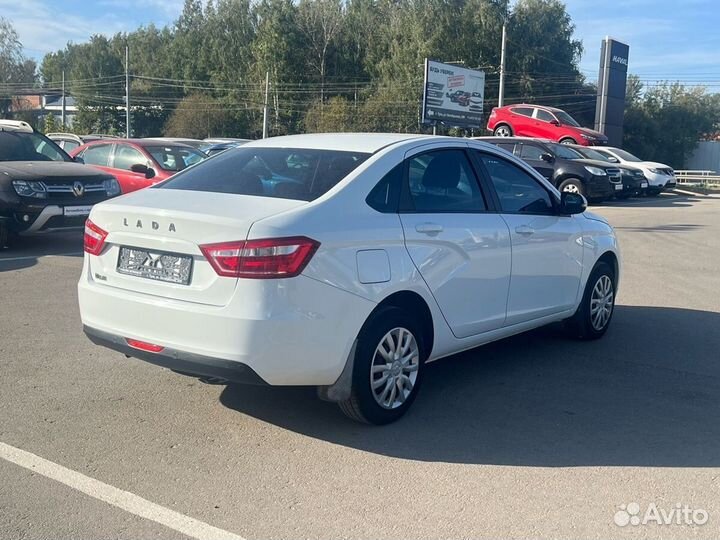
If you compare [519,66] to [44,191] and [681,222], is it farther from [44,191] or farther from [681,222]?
[44,191]

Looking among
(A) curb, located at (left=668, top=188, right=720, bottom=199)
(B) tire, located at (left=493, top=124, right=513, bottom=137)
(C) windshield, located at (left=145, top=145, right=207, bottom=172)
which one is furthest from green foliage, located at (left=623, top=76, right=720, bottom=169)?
(C) windshield, located at (left=145, top=145, right=207, bottom=172)

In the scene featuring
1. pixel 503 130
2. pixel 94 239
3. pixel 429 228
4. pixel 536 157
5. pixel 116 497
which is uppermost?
pixel 503 130

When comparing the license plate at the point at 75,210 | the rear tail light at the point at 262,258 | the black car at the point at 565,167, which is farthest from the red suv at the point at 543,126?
the rear tail light at the point at 262,258

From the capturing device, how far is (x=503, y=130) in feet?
102

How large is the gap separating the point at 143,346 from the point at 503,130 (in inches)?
1109

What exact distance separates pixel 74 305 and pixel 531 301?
14.5 ft

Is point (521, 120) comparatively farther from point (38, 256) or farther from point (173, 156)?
point (38, 256)

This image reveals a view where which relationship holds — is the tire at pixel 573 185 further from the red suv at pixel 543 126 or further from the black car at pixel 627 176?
the red suv at pixel 543 126

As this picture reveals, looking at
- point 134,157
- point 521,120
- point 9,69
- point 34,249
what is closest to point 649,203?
point 521,120

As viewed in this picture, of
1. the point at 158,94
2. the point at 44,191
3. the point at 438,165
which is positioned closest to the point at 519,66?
the point at 158,94

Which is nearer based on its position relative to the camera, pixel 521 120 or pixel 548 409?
pixel 548 409

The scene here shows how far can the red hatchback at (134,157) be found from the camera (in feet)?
46.2

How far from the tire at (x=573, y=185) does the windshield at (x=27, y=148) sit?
13458mm

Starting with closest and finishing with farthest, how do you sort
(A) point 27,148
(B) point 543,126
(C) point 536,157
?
(A) point 27,148 → (C) point 536,157 → (B) point 543,126
